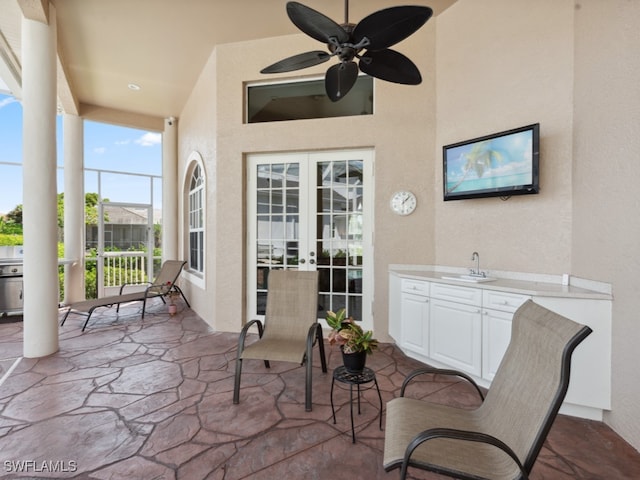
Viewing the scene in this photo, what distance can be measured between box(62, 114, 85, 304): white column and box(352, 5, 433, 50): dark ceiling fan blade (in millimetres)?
6280

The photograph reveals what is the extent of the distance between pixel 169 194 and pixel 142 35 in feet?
10.5

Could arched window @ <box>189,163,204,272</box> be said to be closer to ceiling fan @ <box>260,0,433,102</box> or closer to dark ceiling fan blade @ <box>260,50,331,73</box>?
dark ceiling fan blade @ <box>260,50,331,73</box>

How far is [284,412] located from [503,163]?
2.94m

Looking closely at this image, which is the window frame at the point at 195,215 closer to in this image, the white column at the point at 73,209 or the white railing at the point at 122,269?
the white railing at the point at 122,269

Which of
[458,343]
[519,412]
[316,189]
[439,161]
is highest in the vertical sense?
[439,161]

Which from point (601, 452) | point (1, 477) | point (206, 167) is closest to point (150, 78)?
point (206, 167)

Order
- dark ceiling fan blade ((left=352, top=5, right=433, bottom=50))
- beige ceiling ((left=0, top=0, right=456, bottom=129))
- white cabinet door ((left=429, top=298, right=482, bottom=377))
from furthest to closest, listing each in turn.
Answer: beige ceiling ((left=0, top=0, right=456, bottom=129)) → white cabinet door ((left=429, top=298, right=482, bottom=377)) → dark ceiling fan blade ((left=352, top=5, right=433, bottom=50))

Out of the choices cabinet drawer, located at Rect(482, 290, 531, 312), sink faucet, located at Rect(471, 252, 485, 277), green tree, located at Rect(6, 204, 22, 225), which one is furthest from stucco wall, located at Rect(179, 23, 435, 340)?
green tree, located at Rect(6, 204, 22, 225)

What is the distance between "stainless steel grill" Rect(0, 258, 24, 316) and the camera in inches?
196

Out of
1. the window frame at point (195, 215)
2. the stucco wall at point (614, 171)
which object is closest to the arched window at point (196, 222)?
the window frame at point (195, 215)

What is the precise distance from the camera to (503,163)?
302 centimetres

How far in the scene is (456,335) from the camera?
2963 millimetres

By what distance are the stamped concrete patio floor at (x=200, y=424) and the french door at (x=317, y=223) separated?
0.95m

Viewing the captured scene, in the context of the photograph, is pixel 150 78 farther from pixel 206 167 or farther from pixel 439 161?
pixel 439 161
